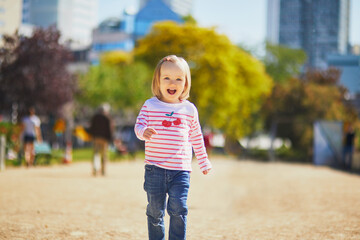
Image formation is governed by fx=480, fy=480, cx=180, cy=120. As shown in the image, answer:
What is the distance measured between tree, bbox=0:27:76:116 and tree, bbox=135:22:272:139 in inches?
612

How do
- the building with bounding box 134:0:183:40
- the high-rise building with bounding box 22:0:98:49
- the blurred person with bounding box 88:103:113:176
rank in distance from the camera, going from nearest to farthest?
the blurred person with bounding box 88:103:113:176
the high-rise building with bounding box 22:0:98:49
the building with bounding box 134:0:183:40

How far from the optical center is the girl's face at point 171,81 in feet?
12.7

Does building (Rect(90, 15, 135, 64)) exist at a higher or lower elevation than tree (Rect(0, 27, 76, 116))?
higher

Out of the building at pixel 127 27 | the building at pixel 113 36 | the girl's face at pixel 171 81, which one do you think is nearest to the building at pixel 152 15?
the building at pixel 127 27

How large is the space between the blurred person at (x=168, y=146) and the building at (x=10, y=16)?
15.5 metres

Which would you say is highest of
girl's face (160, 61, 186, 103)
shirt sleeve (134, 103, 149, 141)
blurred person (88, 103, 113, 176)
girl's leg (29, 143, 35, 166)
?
girl's face (160, 61, 186, 103)

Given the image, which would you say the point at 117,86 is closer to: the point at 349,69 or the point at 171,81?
the point at 349,69

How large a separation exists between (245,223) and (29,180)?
6.68 meters

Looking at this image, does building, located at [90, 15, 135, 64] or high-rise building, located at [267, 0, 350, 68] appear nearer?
high-rise building, located at [267, 0, 350, 68]

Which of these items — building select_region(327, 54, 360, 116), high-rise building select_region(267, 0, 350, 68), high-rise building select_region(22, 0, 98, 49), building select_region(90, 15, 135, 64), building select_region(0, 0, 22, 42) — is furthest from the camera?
building select_region(90, 15, 135, 64)

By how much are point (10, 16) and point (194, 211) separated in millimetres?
14542

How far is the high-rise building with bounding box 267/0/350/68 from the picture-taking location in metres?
43.0

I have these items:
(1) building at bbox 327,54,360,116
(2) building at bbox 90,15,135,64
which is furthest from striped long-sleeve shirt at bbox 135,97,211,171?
(2) building at bbox 90,15,135,64

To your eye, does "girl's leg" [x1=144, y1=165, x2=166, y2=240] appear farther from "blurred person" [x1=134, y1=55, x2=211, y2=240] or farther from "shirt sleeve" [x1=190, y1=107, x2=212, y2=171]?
"shirt sleeve" [x1=190, y1=107, x2=212, y2=171]
